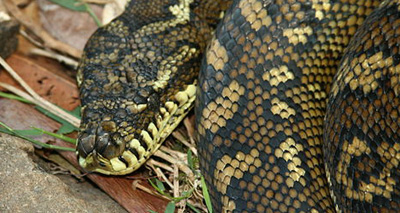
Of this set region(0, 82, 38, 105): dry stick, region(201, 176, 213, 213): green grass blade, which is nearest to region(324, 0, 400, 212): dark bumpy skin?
region(201, 176, 213, 213): green grass blade

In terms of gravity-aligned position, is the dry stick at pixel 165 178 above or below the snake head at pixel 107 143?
below

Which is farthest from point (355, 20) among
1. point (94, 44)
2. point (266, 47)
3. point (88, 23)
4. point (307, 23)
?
point (88, 23)

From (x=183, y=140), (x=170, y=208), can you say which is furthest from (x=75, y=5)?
(x=170, y=208)

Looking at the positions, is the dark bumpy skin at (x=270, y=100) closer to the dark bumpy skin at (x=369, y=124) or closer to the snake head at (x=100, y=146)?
the dark bumpy skin at (x=369, y=124)

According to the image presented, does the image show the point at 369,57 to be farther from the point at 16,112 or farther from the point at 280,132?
the point at 16,112

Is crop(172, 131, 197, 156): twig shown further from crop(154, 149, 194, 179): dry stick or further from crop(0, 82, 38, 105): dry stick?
crop(0, 82, 38, 105): dry stick

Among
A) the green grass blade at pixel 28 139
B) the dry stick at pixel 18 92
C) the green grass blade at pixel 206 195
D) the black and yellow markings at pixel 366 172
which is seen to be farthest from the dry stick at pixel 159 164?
the black and yellow markings at pixel 366 172
